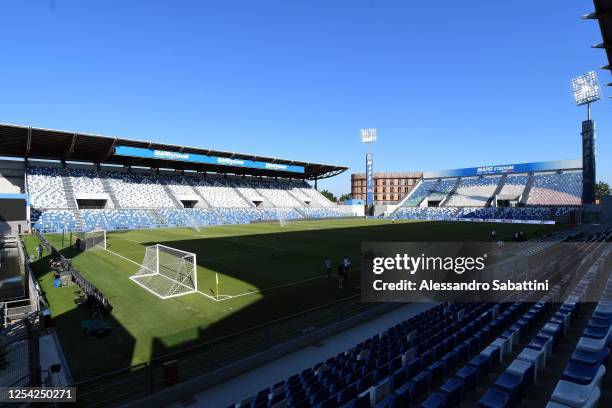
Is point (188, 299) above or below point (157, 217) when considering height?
below

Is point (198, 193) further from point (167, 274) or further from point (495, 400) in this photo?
point (495, 400)

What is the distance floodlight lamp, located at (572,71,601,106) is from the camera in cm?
5166

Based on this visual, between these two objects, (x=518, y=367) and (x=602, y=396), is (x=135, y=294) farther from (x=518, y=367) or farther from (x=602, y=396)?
(x=602, y=396)

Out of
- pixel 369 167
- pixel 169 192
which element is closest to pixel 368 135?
pixel 369 167

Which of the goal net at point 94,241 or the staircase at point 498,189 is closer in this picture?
the goal net at point 94,241

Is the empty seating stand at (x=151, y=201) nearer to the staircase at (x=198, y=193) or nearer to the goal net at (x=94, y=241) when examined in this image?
the staircase at (x=198, y=193)

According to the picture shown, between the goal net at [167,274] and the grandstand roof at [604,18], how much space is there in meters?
18.4

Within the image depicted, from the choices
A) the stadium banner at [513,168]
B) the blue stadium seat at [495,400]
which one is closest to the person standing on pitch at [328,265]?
the blue stadium seat at [495,400]

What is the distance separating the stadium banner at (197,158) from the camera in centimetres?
5569

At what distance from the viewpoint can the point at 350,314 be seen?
1214 centimetres

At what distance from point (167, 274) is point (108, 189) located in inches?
1838

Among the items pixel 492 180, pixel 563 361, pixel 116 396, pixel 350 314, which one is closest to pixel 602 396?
pixel 563 361

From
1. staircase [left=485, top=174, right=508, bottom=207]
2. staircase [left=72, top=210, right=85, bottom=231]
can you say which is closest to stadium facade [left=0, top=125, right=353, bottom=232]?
staircase [left=72, top=210, right=85, bottom=231]

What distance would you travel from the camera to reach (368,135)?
8825 cm
